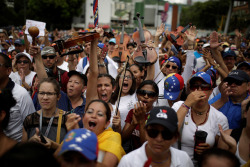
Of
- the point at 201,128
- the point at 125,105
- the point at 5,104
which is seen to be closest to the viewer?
the point at 5,104

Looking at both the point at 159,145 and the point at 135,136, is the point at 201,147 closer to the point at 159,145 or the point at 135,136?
the point at 159,145

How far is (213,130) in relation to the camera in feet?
8.96

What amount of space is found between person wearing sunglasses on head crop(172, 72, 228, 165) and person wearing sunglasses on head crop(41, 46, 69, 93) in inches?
93.2

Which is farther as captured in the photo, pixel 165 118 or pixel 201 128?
pixel 201 128

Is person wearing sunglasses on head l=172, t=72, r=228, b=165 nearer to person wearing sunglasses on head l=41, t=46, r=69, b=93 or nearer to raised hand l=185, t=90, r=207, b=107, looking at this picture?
raised hand l=185, t=90, r=207, b=107

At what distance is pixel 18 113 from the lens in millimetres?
3127

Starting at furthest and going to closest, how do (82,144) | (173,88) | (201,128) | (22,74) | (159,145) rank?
(22,74) < (173,88) < (201,128) < (159,145) < (82,144)

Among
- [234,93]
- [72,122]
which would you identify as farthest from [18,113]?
[234,93]

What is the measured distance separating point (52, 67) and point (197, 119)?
306cm

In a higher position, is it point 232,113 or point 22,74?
point 22,74

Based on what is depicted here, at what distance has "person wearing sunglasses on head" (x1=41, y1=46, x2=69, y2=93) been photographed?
442 centimetres

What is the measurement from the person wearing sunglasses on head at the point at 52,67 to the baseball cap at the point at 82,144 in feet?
8.85

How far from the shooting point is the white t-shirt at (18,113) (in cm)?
304

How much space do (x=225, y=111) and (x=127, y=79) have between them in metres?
1.63
